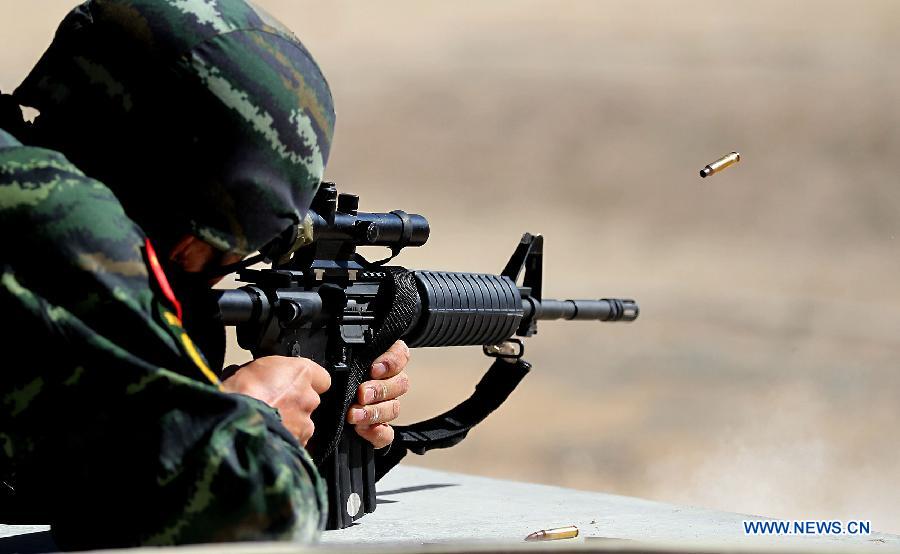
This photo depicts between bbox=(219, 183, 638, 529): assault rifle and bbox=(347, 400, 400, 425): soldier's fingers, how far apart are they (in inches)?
2.2

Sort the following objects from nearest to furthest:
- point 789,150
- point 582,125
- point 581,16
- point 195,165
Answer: point 195,165 < point 789,150 < point 582,125 < point 581,16

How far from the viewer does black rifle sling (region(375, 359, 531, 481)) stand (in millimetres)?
4637

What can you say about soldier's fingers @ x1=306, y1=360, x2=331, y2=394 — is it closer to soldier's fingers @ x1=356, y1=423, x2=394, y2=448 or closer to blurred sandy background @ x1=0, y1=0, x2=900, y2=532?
soldier's fingers @ x1=356, y1=423, x2=394, y2=448

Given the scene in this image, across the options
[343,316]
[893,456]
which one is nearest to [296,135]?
[343,316]

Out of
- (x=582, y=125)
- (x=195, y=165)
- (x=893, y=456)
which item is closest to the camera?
(x=195, y=165)

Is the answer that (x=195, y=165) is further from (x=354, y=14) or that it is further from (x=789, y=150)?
(x=354, y=14)

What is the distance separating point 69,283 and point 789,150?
908 inches

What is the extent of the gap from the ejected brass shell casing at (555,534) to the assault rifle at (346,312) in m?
0.61

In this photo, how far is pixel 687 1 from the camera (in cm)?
3139

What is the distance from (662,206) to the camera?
23.5m

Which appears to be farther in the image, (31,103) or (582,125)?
(582,125)

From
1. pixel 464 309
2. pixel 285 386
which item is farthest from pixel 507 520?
pixel 285 386

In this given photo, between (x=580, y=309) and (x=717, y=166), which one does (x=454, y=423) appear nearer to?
(x=580, y=309)

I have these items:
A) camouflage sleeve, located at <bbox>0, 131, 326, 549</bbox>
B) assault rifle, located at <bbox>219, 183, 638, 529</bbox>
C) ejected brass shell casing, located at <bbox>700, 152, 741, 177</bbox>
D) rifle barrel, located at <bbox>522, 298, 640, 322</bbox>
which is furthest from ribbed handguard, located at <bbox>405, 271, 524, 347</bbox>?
camouflage sleeve, located at <bbox>0, 131, 326, 549</bbox>
